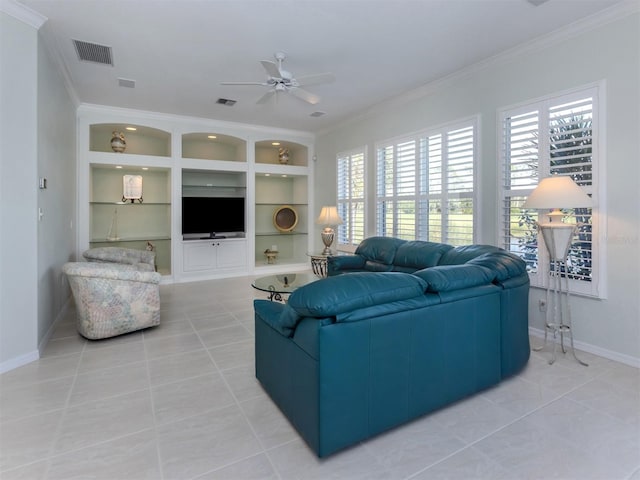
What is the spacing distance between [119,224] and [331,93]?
14.6 feet

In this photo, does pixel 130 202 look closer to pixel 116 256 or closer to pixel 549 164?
pixel 116 256

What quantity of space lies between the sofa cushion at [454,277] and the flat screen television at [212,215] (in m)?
5.08

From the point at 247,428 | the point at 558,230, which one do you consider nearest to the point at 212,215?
the point at 247,428

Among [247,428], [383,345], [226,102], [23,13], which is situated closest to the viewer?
[383,345]

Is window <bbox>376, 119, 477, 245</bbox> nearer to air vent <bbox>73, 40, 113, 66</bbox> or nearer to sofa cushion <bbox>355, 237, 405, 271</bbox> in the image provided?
sofa cushion <bbox>355, 237, 405, 271</bbox>

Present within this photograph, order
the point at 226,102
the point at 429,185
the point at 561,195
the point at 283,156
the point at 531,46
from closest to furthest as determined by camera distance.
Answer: the point at 561,195
the point at 531,46
the point at 429,185
the point at 226,102
the point at 283,156

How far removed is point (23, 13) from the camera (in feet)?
9.28

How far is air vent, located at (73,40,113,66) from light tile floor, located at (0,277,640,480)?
119 inches

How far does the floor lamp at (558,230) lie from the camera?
107 inches

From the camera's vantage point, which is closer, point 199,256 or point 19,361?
point 19,361

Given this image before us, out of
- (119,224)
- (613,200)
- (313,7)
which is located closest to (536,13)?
(613,200)

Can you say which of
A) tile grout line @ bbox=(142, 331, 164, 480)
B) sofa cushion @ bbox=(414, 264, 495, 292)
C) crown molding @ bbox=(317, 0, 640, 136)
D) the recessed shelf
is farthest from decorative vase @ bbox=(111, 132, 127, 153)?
sofa cushion @ bbox=(414, 264, 495, 292)

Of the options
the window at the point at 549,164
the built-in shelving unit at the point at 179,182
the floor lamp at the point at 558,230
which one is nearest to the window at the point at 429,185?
the window at the point at 549,164

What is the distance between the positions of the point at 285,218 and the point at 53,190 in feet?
14.7
